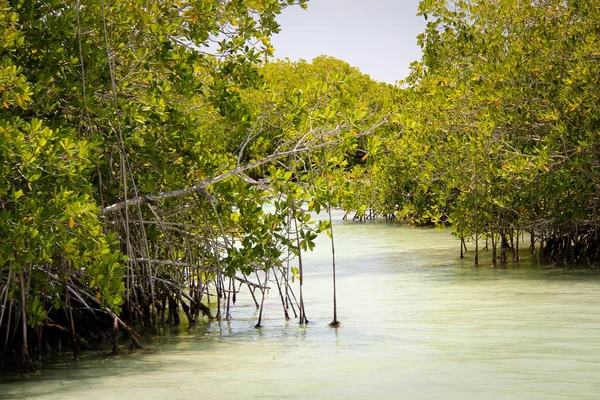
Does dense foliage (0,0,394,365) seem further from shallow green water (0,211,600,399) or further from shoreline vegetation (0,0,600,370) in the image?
shallow green water (0,211,600,399)

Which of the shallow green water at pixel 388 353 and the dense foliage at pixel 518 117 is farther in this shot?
the dense foliage at pixel 518 117

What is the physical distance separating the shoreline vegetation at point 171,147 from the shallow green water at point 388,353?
1.03ft

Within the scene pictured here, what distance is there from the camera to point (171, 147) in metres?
5.69

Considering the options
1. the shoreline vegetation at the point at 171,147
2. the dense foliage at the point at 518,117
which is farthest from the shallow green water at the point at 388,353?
the dense foliage at the point at 518,117

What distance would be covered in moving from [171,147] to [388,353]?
6.30 ft

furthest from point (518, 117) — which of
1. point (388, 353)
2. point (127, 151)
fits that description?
point (127, 151)

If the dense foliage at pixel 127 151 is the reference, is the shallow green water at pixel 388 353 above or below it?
below

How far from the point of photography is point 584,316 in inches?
247

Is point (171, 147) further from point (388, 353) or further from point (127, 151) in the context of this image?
point (388, 353)

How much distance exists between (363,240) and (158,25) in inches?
388

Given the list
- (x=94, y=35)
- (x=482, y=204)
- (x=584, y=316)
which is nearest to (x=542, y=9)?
(x=482, y=204)

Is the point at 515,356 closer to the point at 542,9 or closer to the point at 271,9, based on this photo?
the point at 271,9

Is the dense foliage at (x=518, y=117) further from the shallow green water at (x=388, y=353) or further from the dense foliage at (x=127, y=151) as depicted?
the dense foliage at (x=127, y=151)

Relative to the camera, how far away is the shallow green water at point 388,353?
14.4ft
